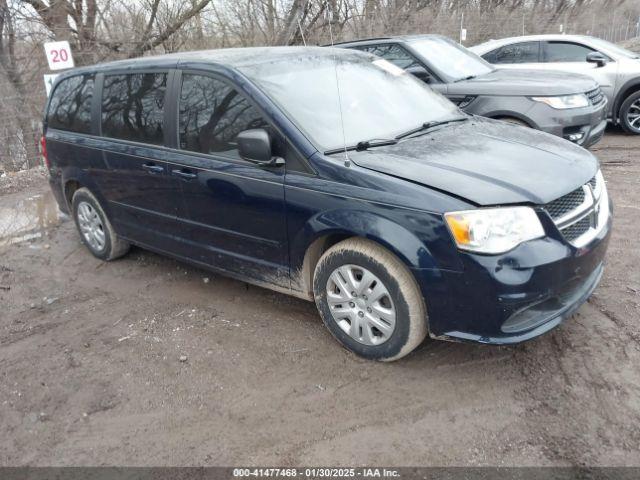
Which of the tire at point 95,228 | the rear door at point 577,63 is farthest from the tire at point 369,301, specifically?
the rear door at point 577,63

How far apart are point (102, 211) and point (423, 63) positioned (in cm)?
424

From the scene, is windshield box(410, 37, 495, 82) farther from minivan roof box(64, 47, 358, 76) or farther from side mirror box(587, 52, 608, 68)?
minivan roof box(64, 47, 358, 76)

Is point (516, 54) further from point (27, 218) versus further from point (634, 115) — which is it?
point (27, 218)

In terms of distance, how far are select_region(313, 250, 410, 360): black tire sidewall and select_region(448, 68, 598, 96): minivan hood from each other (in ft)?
13.8

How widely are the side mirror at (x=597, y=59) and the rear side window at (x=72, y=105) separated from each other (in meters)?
7.14

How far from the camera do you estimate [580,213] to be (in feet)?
10.5

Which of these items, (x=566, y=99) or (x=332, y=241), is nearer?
(x=332, y=241)

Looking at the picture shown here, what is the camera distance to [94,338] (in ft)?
13.5

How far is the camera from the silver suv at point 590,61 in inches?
340

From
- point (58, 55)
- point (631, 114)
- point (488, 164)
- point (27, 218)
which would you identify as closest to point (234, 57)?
point (488, 164)

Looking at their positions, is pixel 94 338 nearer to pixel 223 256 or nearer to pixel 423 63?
pixel 223 256

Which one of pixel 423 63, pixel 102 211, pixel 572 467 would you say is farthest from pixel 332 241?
pixel 423 63

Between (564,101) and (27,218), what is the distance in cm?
666

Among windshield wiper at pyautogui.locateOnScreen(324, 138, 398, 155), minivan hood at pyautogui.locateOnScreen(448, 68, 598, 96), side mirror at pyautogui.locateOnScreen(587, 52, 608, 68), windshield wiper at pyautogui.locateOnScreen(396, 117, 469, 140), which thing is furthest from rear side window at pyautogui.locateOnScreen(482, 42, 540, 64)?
windshield wiper at pyautogui.locateOnScreen(324, 138, 398, 155)
